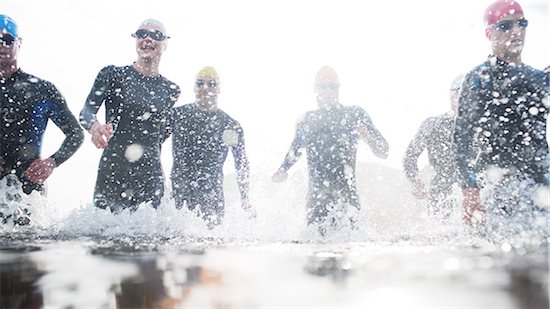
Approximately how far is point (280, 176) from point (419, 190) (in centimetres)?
196

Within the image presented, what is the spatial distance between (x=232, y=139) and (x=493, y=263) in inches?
183

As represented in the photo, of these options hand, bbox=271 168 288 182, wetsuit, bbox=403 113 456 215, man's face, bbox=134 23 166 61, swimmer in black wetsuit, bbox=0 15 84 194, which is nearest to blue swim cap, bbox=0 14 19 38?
swimmer in black wetsuit, bbox=0 15 84 194

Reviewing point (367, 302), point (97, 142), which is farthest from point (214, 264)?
point (97, 142)

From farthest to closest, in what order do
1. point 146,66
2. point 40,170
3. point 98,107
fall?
point 146,66 < point 98,107 < point 40,170

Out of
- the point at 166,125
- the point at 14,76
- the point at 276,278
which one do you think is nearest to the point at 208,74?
the point at 166,125

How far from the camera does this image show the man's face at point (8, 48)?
417cm

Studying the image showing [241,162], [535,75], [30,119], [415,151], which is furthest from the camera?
[415,151]

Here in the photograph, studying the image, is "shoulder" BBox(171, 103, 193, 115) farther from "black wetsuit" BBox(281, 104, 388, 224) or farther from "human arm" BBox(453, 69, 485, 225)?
"human arm" BBox(453, 69, 485, 225)

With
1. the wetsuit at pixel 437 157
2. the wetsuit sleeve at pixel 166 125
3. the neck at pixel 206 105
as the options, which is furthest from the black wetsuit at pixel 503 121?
the neck at pixel 206 105

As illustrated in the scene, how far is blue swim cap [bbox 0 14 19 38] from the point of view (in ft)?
13.7

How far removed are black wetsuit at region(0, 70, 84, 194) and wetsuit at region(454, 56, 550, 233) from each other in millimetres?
3242

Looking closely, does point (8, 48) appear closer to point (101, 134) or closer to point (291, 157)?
point (101, 134)

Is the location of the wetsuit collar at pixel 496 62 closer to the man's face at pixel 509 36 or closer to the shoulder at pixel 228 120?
the man's face at pixel 509 36

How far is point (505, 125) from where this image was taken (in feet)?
11.2
